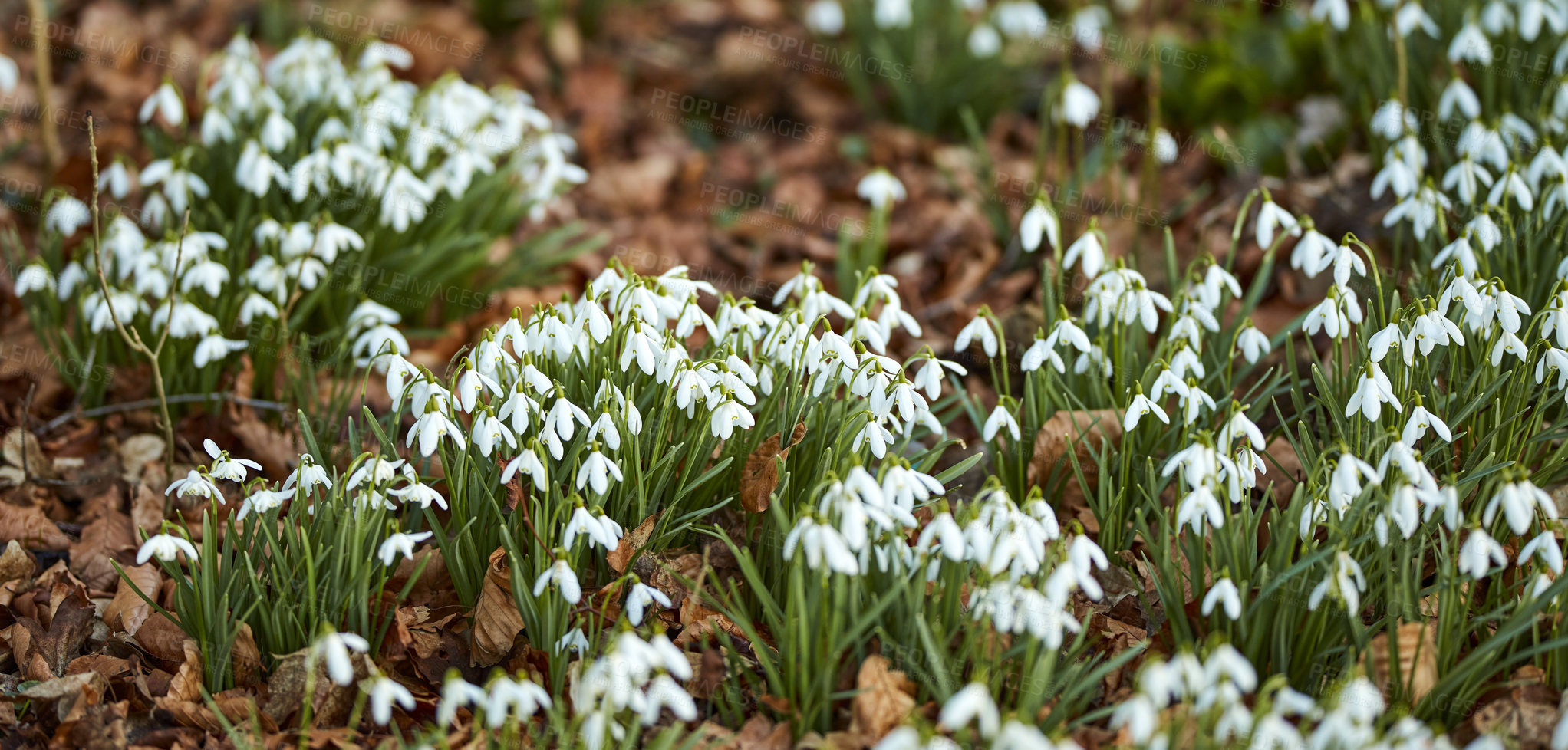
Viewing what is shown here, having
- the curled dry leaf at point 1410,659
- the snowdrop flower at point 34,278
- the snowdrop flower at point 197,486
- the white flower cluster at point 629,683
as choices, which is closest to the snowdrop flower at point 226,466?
the snowdrop flower at point 197,486

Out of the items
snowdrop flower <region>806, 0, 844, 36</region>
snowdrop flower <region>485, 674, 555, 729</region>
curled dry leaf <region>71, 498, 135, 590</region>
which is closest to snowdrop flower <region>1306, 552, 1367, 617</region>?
snowdrop flower <region>485, 674, 555, 729</region>

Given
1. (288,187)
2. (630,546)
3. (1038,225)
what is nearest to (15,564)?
(288,187)

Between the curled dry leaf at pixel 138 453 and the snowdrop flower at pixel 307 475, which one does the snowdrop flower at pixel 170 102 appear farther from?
the snowdrop flower at pixel 307 475

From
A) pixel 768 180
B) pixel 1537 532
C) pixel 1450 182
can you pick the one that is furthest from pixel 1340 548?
pixel 768 180

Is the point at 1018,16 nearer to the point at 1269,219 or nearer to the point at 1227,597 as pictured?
the point at 1269,219

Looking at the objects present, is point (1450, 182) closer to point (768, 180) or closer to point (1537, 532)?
point (1537, 532)

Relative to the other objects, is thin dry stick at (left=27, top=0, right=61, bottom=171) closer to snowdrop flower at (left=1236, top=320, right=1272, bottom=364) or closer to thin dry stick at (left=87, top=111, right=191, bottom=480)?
thin dry stick at (left=87, top=111, right=191, bottom=480)
